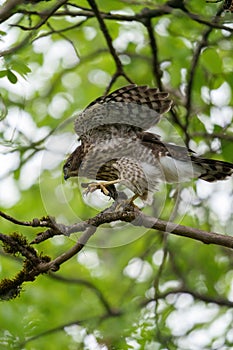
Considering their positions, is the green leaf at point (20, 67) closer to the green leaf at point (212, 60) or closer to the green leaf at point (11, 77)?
the green leaf at point (11, 77)

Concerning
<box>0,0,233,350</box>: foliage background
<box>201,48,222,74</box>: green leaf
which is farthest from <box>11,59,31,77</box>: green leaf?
<box>201,48,222,74</box>: green leaf

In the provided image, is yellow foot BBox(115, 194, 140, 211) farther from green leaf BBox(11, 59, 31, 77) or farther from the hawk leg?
green leaf BBox(11, 59, 31, 77)

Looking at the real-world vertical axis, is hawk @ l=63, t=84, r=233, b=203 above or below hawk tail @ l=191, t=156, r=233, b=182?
above

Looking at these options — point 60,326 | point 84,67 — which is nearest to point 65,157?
point 60,326

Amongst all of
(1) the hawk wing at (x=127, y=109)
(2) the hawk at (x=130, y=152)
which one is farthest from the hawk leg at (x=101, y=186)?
(1) the hawk wing at (x=127, y=109)

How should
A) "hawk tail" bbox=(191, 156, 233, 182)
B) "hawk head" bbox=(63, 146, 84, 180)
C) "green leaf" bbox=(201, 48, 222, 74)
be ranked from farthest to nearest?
"green leaf" bbox=(201, 48, 222, 74) < "hawk tail" bbox=(191, 156, 233, 182) < "hawk head" bbox=(63, 146, 84, 180)

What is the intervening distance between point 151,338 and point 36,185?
277 cm

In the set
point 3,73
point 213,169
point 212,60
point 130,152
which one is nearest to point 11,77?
point 3,73

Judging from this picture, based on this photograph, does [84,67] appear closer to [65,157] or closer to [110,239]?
[65,157]

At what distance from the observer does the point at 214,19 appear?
21.3 ft

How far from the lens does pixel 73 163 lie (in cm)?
578

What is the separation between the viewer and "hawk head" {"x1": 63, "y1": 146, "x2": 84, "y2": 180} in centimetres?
574

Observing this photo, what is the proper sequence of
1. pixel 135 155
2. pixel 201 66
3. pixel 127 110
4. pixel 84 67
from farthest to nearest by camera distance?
pixel 84 67 < pixel 201 66 < pixel 135 155 < pixel 127 110

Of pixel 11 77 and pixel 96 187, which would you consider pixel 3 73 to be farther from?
pixel 96 187
